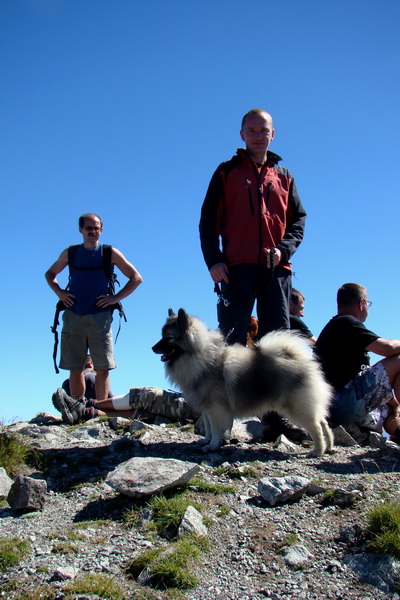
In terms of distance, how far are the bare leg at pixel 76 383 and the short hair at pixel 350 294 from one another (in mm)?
4109

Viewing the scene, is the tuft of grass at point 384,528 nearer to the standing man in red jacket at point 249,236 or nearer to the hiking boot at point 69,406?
the standing man in red jacket at point 249,236

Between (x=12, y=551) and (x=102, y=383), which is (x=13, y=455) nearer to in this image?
(x=12, y=551)

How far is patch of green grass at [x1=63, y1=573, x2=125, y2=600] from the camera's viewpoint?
358 centimetres

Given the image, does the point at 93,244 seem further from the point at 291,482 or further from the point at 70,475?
the point at 291,482

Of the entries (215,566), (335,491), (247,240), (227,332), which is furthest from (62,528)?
(247,240)

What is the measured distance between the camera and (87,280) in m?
8.34

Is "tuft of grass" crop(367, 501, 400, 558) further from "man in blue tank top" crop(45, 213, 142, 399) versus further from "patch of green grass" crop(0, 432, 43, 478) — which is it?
"man in blue tank top" crop(45, 213, 142, 399)

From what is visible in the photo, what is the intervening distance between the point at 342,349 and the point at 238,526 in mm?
3439

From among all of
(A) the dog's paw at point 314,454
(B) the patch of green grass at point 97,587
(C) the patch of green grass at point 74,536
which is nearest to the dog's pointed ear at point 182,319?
(A) the dog's paw at point 314,454

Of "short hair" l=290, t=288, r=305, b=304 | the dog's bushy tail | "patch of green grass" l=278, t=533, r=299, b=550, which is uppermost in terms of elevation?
"short hair" l=290, t=288, r=305, b=304

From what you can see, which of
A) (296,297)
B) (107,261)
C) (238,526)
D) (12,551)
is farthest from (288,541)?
(296,297)

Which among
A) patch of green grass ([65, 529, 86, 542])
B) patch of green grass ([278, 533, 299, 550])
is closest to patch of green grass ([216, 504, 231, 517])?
patch of green grass ([278, 533, 299, 550])

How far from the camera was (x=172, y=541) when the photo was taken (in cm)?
420

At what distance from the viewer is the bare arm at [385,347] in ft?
22.3
